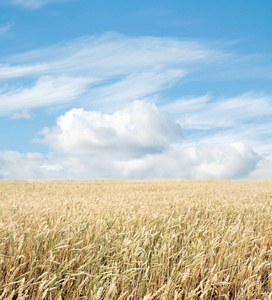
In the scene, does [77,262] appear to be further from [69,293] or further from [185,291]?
[185,291]

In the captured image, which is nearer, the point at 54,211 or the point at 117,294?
the point at 117,294

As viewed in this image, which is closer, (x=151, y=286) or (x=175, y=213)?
(x=151, y=286)

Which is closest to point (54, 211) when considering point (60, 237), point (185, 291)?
point (60, 237)

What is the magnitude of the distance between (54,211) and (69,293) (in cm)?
321

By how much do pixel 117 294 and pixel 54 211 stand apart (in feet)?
11.0

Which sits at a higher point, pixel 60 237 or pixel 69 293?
pixel 60 237

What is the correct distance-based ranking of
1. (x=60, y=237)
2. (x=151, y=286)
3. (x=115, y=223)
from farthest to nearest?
(x=115, y=223) → (x=60, y=237) → (x=151, y=286)

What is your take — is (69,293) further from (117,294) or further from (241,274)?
(241,274)

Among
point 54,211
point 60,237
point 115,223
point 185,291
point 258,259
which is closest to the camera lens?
point 185,291

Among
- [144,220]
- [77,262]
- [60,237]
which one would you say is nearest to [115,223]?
[144,220]

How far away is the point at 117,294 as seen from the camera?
2525 millimetres

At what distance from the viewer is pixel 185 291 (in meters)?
2.49

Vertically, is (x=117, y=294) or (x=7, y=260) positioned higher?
(x=7, y=260)

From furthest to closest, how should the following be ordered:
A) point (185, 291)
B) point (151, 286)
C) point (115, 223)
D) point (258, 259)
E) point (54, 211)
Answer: point (54, 211) < point (115, 223) < point (258, 259) < point (151, 286) < point (185, 291)
